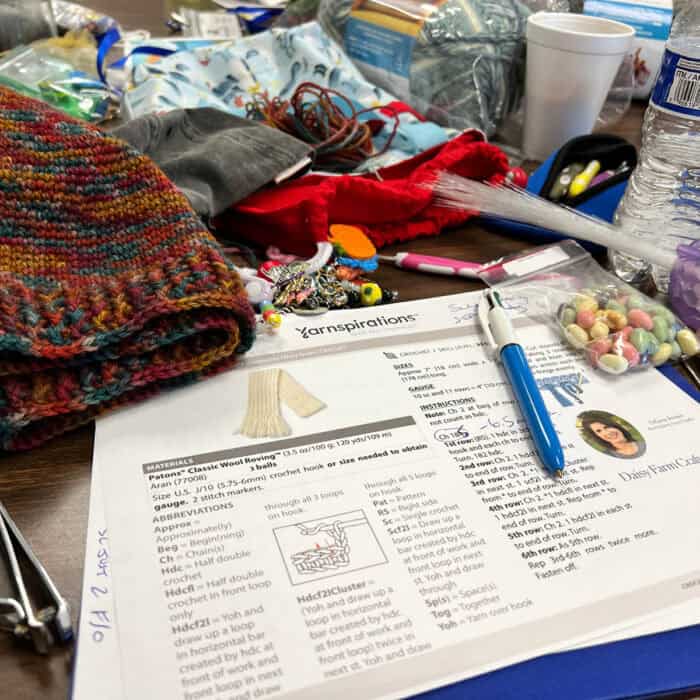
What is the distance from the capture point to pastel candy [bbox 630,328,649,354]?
43 centimetres

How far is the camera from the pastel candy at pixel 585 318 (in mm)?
451

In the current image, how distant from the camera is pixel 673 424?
0.40 meters

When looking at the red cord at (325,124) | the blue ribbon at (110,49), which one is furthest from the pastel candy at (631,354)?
the blue ribbon at (110,49)

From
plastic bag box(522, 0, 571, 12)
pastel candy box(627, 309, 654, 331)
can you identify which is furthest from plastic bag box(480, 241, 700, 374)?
plastic bag box(522, 0, 571, 12)

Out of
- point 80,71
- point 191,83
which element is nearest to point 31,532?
point 191,83

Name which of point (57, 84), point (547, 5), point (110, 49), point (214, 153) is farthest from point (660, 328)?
point (110, 49)

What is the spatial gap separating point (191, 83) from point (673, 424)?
0.57 m

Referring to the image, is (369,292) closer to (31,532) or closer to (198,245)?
(198,245)

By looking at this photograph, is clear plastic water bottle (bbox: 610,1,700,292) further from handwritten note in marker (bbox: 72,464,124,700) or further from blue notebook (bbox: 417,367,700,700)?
handwritten note in marker (bbox: 72,464,124,700)

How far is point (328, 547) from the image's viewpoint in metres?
0.31

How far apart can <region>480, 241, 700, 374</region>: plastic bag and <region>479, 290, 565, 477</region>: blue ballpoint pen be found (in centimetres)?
4

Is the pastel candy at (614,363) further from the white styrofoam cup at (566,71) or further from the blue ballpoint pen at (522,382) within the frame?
the white styrofoam cup at (566,71)

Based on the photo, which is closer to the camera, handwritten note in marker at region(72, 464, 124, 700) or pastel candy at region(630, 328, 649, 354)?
handwritten note in marker at region(72, 464, 124, 700)

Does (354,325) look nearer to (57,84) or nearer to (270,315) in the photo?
(270,315)
